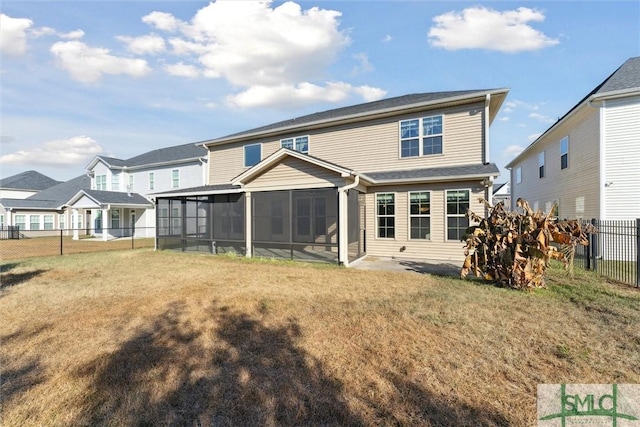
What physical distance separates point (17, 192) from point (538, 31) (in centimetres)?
5220

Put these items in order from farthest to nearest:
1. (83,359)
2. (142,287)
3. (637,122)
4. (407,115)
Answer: (407,115) < (637,122) < (142,287) < (83,359)

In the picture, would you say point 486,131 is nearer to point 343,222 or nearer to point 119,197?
point 343,222

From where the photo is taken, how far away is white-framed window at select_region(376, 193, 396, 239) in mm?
11930

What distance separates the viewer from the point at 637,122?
1051 centimetres

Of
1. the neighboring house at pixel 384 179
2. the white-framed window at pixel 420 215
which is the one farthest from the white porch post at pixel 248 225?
the white-framed window at pixel 420 215

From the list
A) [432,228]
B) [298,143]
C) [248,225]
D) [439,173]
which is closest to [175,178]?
[298,143]

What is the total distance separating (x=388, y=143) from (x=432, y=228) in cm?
415

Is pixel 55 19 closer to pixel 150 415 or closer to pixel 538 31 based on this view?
pixel 150 415

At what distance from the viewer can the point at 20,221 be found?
89.0ft

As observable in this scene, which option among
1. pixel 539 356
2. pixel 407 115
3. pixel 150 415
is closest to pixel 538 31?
pixel 407 115

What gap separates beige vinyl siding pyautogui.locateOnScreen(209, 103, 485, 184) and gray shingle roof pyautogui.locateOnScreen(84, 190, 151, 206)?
13.1m

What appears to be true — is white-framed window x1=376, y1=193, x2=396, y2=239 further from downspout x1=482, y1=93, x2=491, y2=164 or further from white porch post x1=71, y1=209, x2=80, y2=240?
white porch post x1=71, y1=209, x2=80, y2=240

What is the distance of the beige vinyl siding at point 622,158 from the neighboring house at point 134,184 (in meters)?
22.7

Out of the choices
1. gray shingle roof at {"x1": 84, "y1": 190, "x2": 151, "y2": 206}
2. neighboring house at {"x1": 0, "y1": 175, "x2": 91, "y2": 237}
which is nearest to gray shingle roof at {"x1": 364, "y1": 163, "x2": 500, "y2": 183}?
gray shingle roof at {"x1": 84, "y1": 190, "x2": 151, "y2": 206}
